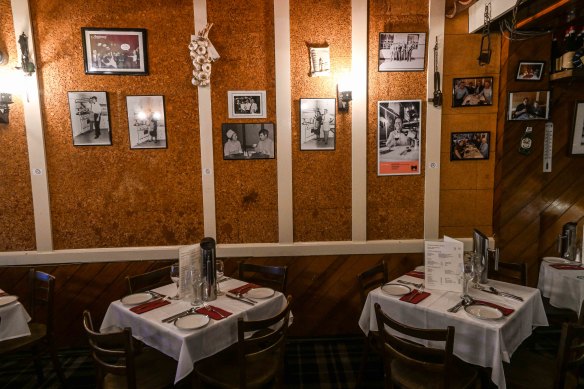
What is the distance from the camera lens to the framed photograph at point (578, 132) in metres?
4.13

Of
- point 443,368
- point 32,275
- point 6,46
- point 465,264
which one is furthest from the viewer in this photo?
point 6,46

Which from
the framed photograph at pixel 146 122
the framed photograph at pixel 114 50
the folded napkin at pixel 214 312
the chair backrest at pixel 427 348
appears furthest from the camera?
the framed photograph at pixel 146 122

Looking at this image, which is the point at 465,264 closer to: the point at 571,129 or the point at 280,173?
the point at 280,173

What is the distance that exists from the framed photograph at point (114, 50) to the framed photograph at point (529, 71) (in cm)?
377

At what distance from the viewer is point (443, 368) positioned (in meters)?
2.19

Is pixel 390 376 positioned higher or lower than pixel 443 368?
lower

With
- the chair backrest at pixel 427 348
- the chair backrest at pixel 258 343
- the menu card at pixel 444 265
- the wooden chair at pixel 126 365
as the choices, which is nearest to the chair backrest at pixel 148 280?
the wooden chair at pixel 126 365

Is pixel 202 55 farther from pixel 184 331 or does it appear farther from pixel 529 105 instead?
pixel 529 105

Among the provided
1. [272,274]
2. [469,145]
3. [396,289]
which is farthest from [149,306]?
[469,145]

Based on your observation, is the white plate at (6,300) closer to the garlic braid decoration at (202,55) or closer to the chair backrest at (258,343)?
the chair backrest at (258,343)

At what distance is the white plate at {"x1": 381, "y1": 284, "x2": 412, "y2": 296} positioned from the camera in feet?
9.52

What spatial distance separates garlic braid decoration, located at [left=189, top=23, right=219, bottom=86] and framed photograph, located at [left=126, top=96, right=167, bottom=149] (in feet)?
1.59

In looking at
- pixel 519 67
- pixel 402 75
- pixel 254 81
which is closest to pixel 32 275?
pixel 254 81

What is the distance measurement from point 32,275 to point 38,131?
1.40 metres
